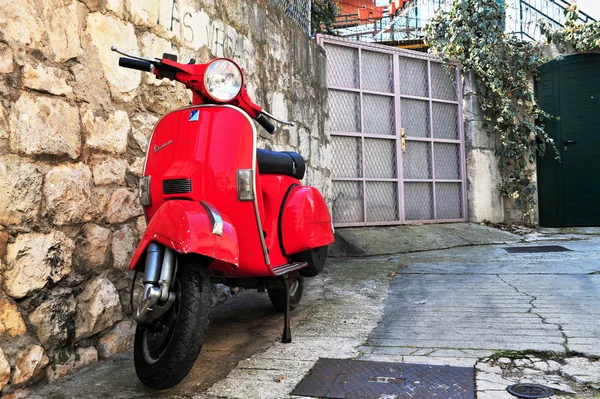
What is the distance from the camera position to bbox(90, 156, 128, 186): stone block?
8.17 ft

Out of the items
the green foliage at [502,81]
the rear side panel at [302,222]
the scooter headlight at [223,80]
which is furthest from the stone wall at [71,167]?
the green foliage at [502,81]

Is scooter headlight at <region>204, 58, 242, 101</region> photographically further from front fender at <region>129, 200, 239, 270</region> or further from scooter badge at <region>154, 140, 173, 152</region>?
front fender at <region>129, 200, 239, 270</region>

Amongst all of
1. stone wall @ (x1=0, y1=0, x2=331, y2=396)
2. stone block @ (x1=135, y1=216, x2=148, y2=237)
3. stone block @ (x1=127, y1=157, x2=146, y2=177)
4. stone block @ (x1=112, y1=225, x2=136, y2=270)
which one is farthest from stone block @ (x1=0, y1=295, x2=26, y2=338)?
stone block @ (x1=127, y1=157, x2=146, y2=177)

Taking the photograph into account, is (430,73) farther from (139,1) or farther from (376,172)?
(139,1)

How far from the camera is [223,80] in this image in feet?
7.84

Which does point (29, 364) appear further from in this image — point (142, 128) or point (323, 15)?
point (323, 15)

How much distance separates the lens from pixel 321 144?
595 centimetres

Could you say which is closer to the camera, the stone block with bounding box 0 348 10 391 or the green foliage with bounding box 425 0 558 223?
the stone block with bounding box 0 348 10 391

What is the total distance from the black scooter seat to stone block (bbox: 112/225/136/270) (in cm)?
74

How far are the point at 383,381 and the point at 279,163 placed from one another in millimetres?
1186

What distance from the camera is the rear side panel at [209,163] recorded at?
226 centimetres

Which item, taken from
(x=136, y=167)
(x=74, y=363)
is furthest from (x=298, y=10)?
(x=74, y=363)

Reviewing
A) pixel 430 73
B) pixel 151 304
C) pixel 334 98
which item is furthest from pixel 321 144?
pixel 151 304

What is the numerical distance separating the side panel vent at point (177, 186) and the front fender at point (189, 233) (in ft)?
0.25
